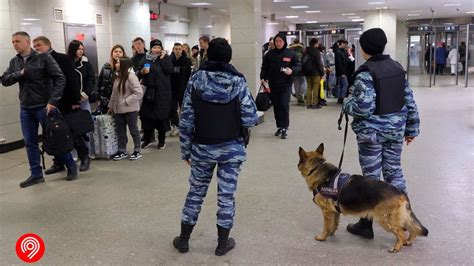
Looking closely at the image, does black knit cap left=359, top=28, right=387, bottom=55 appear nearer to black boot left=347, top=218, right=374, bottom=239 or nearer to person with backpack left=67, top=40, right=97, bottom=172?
black boot left=347, top=218, right=374, bottom=239

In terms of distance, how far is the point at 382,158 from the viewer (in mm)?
3322

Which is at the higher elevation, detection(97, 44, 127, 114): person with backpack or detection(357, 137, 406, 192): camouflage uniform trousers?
detection(97, 44, 127, 114): person with backpack

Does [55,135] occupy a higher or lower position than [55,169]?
higher

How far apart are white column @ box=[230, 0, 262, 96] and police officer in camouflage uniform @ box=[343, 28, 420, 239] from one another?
6.10 metres

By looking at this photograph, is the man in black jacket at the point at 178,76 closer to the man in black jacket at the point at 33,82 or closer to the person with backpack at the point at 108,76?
the person with backpack at the point at 108,76

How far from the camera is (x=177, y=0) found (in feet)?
46.6

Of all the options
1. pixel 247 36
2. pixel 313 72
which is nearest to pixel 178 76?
pixel 247 36

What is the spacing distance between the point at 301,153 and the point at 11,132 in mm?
5407

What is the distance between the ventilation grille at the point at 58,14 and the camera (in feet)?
26.8

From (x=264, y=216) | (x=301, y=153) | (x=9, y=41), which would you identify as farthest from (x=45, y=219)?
(x=9, y=41)

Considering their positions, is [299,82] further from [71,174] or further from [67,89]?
[71,174]

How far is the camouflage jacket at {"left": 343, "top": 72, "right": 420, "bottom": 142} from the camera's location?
3.11 meters

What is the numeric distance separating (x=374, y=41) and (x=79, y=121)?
342 cm

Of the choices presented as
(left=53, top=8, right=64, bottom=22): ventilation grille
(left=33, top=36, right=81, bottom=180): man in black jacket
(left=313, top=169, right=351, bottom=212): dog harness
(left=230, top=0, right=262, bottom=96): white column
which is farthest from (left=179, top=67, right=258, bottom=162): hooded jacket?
(left=230, top=0, right=262, bottom=96): white column
